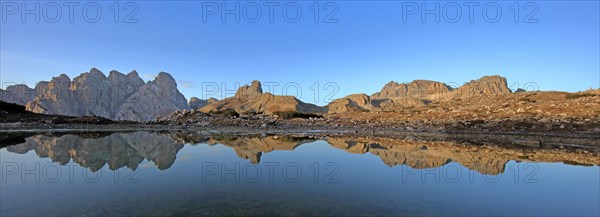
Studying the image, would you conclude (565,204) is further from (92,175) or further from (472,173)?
(92,175)

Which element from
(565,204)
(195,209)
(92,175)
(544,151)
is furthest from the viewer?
(544,151)

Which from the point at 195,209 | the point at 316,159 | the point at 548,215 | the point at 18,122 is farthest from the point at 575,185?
the point at 18,122

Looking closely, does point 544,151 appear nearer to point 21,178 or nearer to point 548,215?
point 548,215

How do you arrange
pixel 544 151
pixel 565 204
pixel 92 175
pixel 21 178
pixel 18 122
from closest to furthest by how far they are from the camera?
pixel 565 204 < pixel 21 178 < pixel 92 175 < pixel 544 151 < pixel 18 122

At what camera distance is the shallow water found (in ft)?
27.9

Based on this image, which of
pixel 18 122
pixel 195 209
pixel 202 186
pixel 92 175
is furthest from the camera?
pixel 18 122

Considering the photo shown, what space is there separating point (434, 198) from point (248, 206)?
598 cm

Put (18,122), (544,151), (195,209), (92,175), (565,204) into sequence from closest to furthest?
1. (195,209)
2. (565,204)
3. (92,175)
4. (544,151)
5. (18,122)

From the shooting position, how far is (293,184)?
1169 cm

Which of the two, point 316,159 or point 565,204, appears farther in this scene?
point 316,159

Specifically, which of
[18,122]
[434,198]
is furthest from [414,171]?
[18,122]

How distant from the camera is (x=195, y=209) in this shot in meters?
8.24

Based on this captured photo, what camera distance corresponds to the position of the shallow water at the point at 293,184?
27.9 ft

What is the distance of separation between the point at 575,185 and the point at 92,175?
19903 mm
